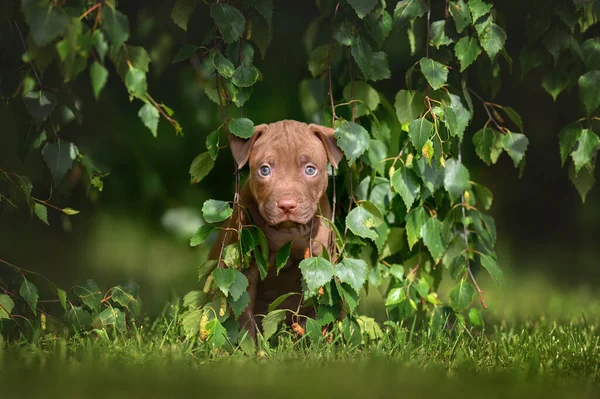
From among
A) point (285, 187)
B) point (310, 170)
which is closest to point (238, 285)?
point (285, 187)

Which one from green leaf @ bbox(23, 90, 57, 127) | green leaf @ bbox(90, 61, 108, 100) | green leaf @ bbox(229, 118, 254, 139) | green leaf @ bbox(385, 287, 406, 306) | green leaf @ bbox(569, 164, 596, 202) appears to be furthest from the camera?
green leaf @ bbox(385, 287, 406, 306)

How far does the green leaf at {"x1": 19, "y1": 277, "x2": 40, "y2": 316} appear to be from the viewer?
12.2ft

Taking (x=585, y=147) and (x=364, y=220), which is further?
(x=585, y=147)

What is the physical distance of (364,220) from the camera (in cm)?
399

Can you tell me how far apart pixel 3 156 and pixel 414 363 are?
2.23 meters

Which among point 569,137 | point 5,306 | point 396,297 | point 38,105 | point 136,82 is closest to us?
point 136,82

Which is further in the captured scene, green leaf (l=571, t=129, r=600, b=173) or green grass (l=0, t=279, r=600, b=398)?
green leaf (l=571, t=129, r=600, b=173)

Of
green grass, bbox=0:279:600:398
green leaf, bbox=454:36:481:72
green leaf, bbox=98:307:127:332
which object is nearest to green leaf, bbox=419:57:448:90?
green leaf, bbox=454:36:481:72

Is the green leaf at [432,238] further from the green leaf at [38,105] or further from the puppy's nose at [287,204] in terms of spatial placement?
the green leaf at [38,105]

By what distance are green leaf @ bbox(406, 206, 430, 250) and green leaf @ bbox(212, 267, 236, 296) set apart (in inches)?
43.0

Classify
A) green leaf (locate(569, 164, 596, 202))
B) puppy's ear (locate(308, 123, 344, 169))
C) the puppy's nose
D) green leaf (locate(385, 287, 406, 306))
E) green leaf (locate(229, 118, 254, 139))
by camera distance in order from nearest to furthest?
the puppy's nose, green leaf (locate(229, 118, 254, 139)), puppy's ear (locate(308, 123, 344, 169)), green leaf (locate(569, 164, 596, 202)), green leaf (locate(385, 287, 406, 306))

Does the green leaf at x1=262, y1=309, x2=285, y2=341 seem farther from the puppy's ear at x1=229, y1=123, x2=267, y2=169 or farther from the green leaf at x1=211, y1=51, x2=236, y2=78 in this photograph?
the green leaf at x1=211, y1=51, x2=236, y2=78

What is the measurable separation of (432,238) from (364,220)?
532 millimetres

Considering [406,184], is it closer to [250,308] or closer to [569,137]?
[569,137]
